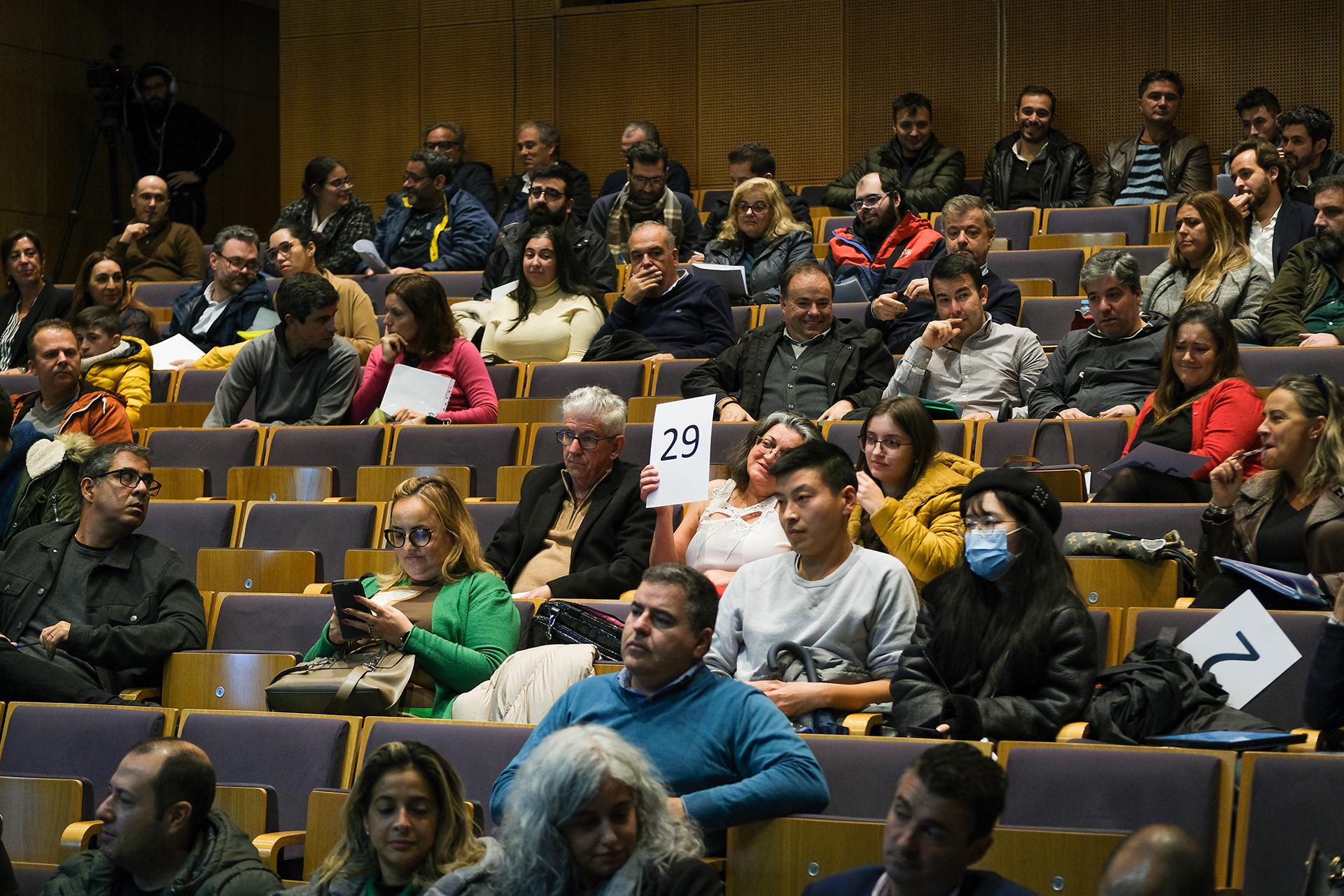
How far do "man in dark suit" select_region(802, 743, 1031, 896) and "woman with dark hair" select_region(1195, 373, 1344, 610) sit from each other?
1.29 metres

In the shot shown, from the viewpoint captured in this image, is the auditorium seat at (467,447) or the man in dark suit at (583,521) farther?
the auditorium seat at (467,447)

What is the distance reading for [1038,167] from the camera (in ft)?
23.7

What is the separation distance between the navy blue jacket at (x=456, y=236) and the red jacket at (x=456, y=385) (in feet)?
5.92

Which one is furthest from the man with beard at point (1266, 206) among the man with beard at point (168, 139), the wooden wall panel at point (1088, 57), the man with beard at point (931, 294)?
the man with beard at point (168, 139)

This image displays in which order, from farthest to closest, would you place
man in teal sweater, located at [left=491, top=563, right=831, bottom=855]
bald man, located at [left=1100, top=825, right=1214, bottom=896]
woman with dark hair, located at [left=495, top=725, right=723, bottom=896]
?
man in teal sweater, located at [left=491, top=563, right=831, bottom=855] < woman with dark hair, located at [left=495, top=725, right=723, bottom=896] < bald man, located at [left=1100, top=825, right=1214, bottom=896]

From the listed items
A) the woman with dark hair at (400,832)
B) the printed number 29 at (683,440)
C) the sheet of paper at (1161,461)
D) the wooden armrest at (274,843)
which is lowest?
the wooden armrest at (274,843)

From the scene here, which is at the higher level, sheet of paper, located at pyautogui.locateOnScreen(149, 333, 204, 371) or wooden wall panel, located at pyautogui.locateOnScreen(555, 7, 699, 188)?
wooden wall panel, located at pyautogui.locateOnScreen(555, 7, 699, 188)

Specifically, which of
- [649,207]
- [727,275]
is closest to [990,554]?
[727,275]

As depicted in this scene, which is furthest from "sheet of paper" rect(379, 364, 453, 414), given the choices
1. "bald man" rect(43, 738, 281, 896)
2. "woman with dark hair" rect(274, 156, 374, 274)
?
"bald man" rect(43, 738, 281, 896)

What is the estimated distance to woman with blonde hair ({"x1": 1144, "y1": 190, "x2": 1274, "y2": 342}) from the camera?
4.75 metres

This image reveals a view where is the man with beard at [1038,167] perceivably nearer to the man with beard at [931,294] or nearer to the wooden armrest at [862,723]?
the man with beard at [931,294]

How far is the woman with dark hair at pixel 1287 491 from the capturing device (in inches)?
126

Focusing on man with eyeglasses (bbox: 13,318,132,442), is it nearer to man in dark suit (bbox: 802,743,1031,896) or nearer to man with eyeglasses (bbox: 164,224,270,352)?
man with eyeglasses (bbox: 164,224,270,352)

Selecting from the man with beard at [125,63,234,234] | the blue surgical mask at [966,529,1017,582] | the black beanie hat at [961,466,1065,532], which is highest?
the man with beard at [125,63,234,234]
